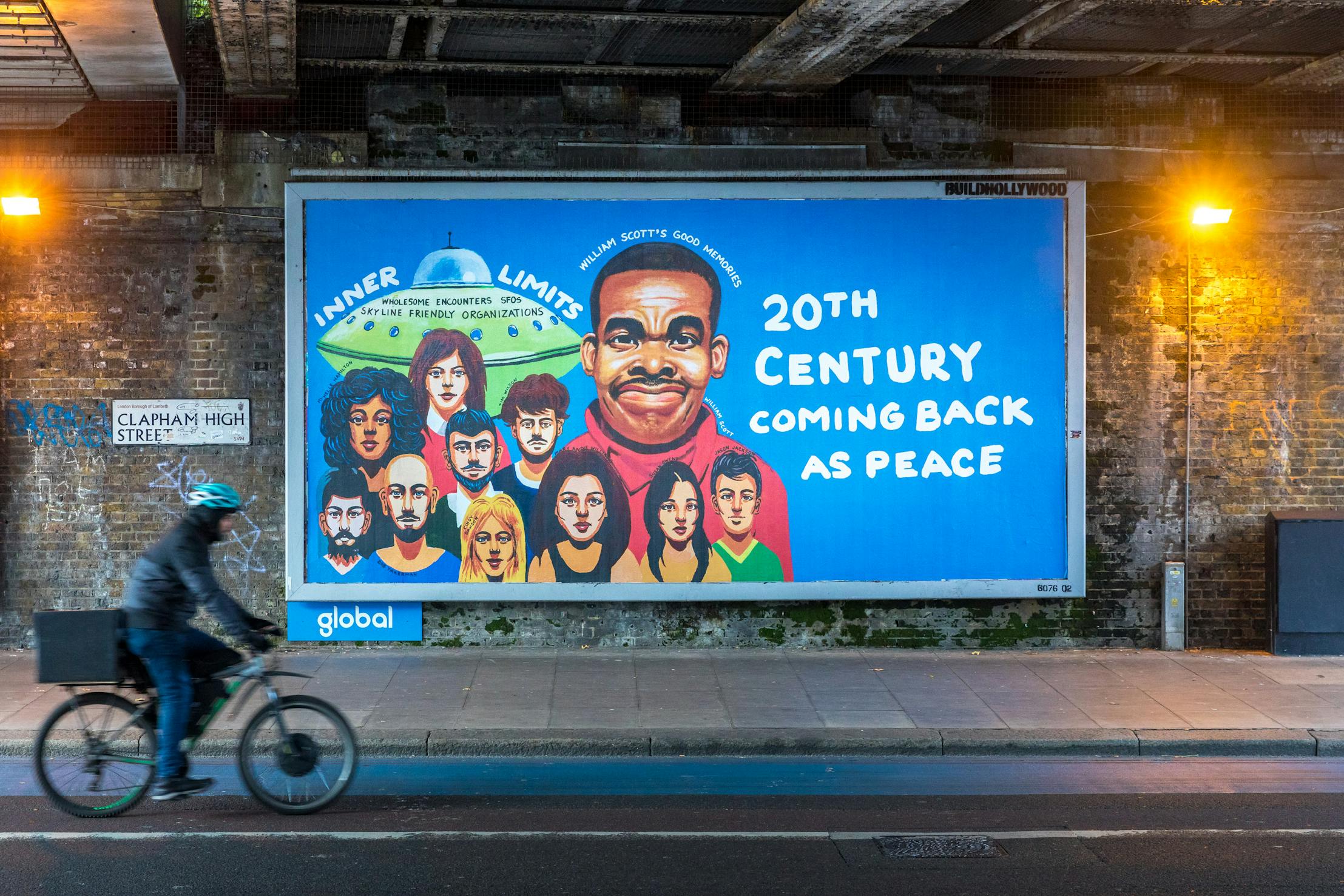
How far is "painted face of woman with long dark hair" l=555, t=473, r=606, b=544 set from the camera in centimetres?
1101

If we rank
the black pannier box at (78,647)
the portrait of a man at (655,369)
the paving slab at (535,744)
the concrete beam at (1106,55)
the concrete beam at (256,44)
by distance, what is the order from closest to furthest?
the black pannier box at (78,647) → the paving slab at (535,744) → the concrete beam at (256,44) → the concrete beam at (1106,55) → the portrait of a man at (655,369)

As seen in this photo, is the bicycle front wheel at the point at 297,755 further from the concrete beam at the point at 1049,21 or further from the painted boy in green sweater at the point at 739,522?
the concrete beam at the point at 1049,21

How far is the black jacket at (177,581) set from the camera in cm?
635

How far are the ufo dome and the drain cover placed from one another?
6581 millimetres

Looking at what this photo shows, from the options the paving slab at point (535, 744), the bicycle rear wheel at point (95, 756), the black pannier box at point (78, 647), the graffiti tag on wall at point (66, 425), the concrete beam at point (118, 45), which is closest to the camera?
the black pannier box at point (78, 647)

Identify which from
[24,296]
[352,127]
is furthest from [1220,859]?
[24,296]

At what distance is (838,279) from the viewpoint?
1112 centimetres

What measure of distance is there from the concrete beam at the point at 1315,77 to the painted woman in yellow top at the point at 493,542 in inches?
326

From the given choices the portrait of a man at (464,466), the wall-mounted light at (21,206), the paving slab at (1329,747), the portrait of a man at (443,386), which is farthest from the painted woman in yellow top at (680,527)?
the wall-mounted light at (21,206)

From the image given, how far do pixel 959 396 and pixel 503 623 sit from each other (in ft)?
15.7

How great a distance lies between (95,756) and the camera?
660 cm

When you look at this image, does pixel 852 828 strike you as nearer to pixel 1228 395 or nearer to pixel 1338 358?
pixel 1228 395

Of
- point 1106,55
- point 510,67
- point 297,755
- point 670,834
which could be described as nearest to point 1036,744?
point 670,834

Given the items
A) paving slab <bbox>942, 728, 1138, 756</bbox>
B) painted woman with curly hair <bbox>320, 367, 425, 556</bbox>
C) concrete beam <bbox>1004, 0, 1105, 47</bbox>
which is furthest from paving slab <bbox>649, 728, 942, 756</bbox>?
concrete beam <bbox>1004, 0, 1105, 47</bbox>
